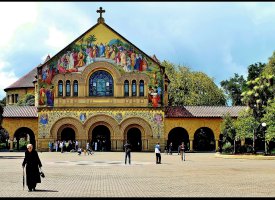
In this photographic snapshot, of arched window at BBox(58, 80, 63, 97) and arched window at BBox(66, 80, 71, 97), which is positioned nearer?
arched window at BBox(66, 80, 71, 97)

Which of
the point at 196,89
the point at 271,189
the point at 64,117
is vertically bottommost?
the point at 271,189

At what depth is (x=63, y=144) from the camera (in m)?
58.8

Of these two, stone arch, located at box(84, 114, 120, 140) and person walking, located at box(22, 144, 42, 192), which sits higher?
stone arch, located at box(84, 114, 120, 140)

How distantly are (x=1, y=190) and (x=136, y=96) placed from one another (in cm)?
4267

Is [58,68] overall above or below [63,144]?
above

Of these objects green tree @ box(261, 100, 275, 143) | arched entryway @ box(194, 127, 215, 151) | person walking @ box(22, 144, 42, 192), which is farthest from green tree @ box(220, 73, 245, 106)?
person walking @ box(22, 144, 42, 192)

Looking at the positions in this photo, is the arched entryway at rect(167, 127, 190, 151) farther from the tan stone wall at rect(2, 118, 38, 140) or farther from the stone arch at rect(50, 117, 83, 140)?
the tan stone wall at rect(2, 118, 38, 140)

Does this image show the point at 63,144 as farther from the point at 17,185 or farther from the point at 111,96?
the point at 17,185

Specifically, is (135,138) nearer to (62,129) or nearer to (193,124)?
(193,124)

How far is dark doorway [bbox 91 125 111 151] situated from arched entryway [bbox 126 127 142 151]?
2529mm

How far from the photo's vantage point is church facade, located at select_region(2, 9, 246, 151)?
59500mm

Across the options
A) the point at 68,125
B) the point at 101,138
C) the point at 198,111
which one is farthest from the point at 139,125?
the point at 68,125

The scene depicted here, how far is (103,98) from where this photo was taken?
59.8m

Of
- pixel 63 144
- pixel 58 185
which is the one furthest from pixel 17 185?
pixel 63 144
